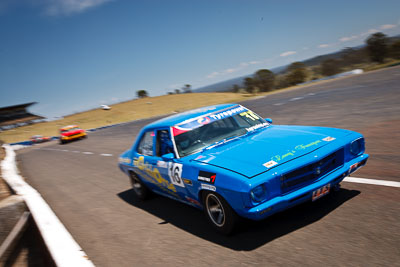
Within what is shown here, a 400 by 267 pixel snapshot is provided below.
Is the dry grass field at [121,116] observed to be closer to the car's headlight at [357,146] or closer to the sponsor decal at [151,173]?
the sponsor decal at [151,173]

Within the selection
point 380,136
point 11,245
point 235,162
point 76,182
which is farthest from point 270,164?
point 76,182

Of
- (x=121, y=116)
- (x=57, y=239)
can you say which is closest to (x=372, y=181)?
(x=57, y=239)

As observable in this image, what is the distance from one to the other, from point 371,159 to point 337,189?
5.81 feet

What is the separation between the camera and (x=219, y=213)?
3869 millimetres

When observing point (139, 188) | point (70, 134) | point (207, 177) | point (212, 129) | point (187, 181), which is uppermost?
point (212, 129)

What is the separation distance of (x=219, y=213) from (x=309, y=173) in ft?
3.68

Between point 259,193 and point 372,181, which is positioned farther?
point 372,181

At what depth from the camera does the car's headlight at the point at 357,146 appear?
13.6 feet

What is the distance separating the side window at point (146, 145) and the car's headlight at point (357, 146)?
2.93 meters

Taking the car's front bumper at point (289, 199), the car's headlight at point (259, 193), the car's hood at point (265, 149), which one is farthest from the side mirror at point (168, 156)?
the car's headlight at point (259, 193)

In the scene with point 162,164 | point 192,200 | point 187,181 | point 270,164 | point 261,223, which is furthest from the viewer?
point 162,164

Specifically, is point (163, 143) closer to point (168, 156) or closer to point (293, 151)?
point (168, 156)

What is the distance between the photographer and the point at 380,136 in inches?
285

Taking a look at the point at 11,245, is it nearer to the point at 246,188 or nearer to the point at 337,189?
the point at 246,188
